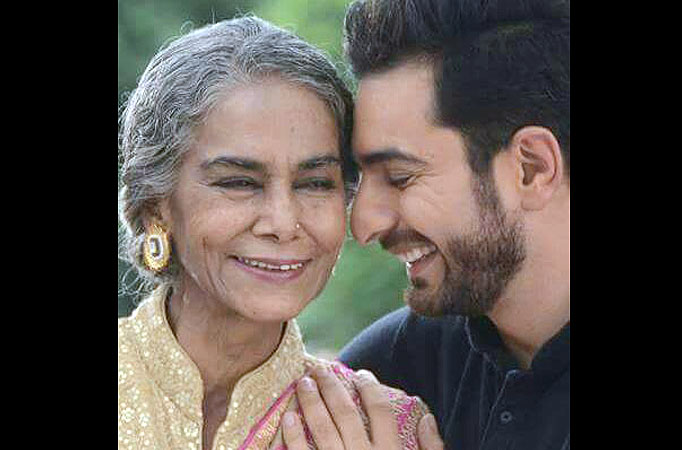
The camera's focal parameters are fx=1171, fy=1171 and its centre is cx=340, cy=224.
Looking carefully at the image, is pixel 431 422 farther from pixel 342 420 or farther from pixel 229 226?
pixel 229 226

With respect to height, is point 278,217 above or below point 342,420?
above

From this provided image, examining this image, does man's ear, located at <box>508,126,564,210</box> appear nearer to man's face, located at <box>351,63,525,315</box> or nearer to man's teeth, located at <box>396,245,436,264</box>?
man's face, located at <box>351,63,525,315</box>

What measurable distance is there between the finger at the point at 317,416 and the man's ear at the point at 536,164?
0.68 metres

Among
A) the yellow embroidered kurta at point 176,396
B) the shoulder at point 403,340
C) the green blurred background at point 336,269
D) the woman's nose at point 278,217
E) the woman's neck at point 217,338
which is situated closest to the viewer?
the woman's nose at point 278,217

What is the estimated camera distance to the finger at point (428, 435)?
286 centimetres

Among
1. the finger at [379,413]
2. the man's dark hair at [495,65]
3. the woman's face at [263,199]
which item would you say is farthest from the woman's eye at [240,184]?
the finger at [379,413]

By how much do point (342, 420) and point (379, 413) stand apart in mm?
99

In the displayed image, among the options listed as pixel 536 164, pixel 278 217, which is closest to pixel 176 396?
pixel 278 217

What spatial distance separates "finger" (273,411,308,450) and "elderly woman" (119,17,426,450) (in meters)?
0.04

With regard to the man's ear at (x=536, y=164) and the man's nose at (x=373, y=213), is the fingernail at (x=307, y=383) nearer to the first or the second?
the man's nose at (x=373, y=213)

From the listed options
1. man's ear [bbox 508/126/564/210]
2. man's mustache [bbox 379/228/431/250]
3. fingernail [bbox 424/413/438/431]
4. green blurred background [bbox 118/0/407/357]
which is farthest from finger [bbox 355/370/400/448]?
green blurred background [bbox 118/0/407/357]

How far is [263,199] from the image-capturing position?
105 inches
